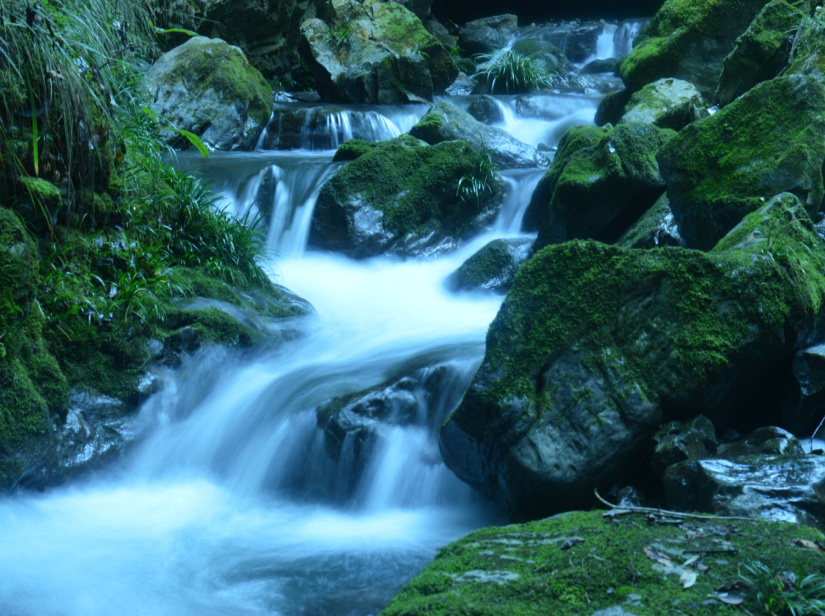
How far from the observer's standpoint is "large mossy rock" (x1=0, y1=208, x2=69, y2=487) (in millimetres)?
4605

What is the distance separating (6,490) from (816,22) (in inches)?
306

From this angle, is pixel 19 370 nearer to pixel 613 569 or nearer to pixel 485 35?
pixel 613 569

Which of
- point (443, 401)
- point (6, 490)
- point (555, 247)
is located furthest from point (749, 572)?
point (6, 490)

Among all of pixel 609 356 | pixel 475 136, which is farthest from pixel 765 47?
pixel 609 356

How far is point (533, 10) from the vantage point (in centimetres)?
2227

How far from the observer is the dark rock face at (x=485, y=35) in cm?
1858

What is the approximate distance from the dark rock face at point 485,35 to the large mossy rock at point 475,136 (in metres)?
7.99

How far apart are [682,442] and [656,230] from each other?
9.96ft

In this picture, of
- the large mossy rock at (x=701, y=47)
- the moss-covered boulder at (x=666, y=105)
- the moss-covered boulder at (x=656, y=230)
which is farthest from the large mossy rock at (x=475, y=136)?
the moss-covered boulder at (x=656, y=230)

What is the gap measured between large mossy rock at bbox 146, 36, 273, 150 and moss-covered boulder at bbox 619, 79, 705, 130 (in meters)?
5.45

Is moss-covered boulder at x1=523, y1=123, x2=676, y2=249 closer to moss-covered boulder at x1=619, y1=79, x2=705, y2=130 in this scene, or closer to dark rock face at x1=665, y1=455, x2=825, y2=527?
moss-covered boulder at x1=619, y1=79, x2=705, y2=130

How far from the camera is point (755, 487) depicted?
3.38m

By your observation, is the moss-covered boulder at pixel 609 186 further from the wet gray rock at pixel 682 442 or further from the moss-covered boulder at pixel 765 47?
the wet gray rock at pixel 682 442

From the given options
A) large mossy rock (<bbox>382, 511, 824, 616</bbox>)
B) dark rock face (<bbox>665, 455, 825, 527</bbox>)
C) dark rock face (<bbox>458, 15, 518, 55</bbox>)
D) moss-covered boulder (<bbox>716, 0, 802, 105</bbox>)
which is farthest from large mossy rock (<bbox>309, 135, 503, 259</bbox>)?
dark rock face (<bbox>458, 15, 518, 55</bbox>)
